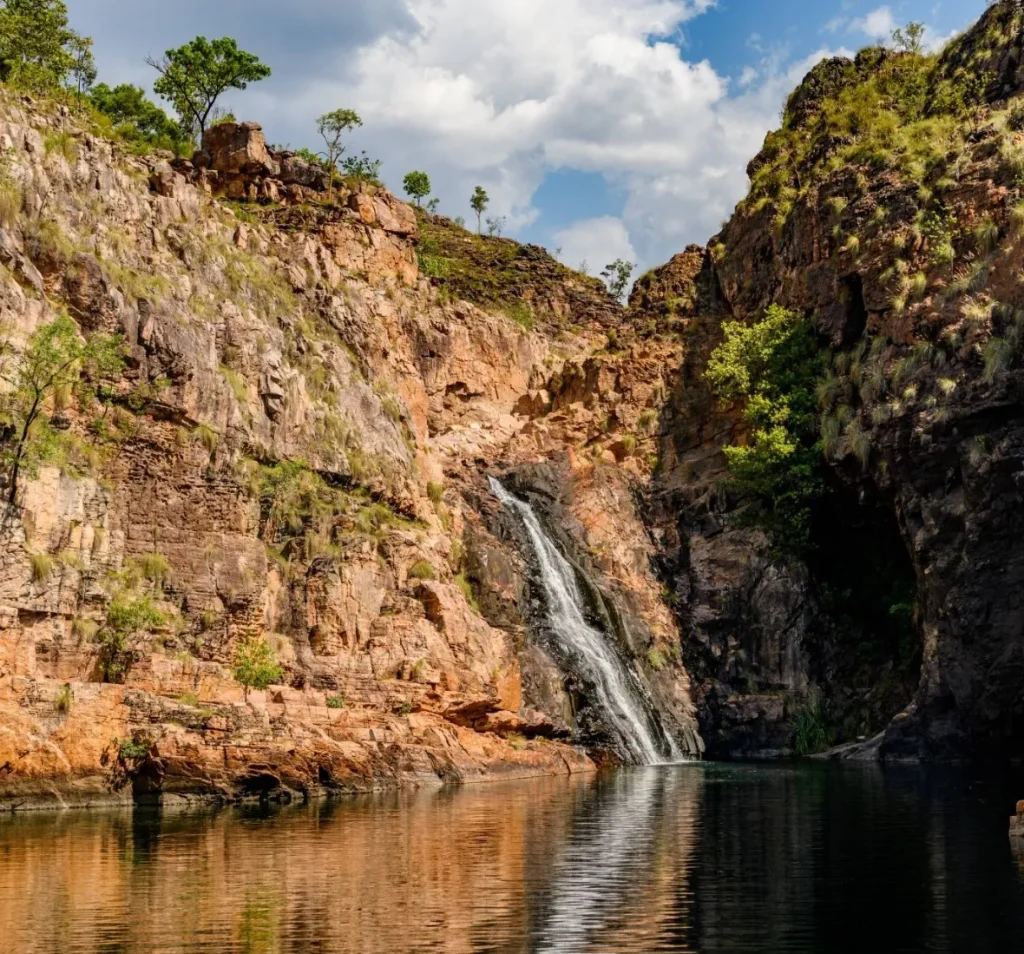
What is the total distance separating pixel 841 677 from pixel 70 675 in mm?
42009

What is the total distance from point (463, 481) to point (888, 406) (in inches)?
1069

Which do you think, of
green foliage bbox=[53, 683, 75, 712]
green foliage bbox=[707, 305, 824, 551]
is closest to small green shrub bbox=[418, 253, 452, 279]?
green foliage bbox=[707, 305, 824, 551]

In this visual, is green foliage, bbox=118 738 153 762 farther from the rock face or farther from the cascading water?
the cascading water

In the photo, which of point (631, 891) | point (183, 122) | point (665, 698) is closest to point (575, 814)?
point (631, 891)

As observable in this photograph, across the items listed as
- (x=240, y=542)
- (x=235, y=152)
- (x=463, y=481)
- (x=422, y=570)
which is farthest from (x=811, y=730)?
(x=235, y=152)

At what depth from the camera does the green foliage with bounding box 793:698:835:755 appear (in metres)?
65.8

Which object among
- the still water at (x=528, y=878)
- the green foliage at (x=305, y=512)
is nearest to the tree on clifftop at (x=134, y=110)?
the green foliage at (x=305, y=512)

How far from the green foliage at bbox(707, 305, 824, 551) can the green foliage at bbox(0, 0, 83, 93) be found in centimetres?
4364

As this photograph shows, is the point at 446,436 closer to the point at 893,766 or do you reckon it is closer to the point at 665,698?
the point at 665,698

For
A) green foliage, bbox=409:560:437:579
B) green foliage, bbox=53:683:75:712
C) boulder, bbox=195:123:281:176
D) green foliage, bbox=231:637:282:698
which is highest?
boulder, bbox=195:123:281:176

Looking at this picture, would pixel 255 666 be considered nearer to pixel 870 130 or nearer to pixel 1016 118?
pixel 1016 118

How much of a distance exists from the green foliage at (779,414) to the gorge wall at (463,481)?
1.33m

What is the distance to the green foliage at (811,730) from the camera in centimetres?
6575

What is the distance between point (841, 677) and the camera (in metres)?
69.0
